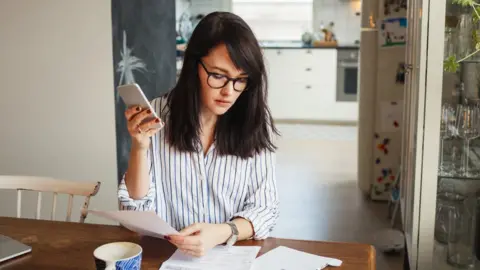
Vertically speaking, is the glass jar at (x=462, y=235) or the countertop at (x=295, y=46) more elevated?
the countertop at (x=295, y=46)

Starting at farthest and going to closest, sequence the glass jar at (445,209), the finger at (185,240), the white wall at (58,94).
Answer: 1. the white wall at (58,94)
2. the glass jar at (445,209)
3. the finger at (185,240)

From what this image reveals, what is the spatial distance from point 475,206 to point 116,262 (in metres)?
A: 1.74

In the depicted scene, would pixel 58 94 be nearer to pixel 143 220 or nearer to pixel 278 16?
pixel 143 220

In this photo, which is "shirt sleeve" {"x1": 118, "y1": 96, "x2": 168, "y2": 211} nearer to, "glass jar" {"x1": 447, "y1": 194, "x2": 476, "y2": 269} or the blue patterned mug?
the blue patterned mug

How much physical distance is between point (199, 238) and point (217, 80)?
1.17ft

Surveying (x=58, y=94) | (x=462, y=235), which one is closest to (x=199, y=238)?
(x=462, y=235)

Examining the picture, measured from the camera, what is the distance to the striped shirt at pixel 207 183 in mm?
1470

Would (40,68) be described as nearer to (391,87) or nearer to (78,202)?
(78,202)

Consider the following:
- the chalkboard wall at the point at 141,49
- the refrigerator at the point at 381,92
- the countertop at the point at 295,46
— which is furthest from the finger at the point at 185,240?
the countertop at the point at 295,46

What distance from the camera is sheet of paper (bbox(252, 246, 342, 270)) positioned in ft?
4.02

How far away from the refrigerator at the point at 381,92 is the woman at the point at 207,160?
2638mm

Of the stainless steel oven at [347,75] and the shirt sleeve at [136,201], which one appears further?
the stainless steel oven at [347,75]

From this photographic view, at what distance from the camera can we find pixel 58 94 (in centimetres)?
282

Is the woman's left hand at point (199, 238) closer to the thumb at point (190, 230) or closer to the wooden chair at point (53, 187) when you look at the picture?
the thumb at point (190, 230)
